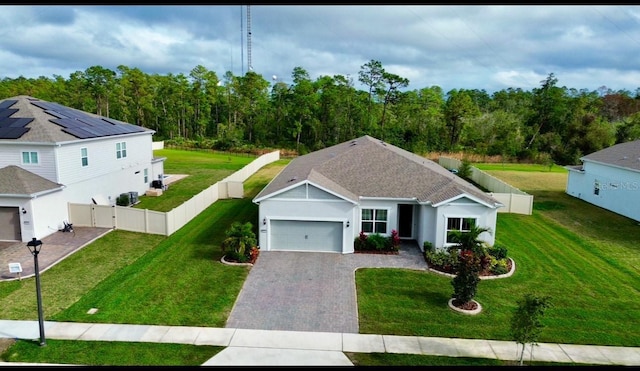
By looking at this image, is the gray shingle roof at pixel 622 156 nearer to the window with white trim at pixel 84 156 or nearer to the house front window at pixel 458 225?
the house front window at pixel 458 225

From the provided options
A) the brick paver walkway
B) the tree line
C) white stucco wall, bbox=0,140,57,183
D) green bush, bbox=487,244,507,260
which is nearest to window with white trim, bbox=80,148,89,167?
white stucco wall, bbox=0,140,57,183

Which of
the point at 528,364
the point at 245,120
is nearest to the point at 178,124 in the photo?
the point at 245,120

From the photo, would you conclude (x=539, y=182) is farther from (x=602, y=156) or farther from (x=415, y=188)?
(x=415, y=188)

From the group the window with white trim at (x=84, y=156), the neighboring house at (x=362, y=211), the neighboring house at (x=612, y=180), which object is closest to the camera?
the neighboring house at (x=362, y=211)

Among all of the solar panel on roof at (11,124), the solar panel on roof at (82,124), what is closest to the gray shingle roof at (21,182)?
the solar panel on roof at (11,124)

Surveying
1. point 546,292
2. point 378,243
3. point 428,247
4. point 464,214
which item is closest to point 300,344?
point 378,243
